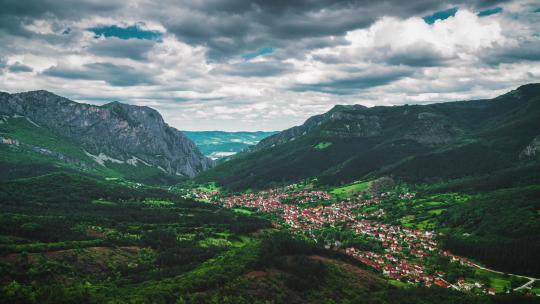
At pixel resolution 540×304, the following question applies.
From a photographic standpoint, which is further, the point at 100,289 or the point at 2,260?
the point at 2,260

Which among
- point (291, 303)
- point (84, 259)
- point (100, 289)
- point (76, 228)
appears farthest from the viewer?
point (76, 228)

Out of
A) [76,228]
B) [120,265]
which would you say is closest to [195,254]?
[120,265]

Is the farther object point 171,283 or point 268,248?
point 268,248

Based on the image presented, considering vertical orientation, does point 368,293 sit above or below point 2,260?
below

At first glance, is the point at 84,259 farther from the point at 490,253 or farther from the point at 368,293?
the point at 490,253

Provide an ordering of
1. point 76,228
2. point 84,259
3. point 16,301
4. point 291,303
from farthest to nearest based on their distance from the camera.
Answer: point 76,228
point 84,259
point 291,303
point 16,301

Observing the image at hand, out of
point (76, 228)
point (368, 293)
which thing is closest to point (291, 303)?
point (368, 293)

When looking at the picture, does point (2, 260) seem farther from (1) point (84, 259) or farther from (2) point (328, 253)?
(2) point (328, 253)

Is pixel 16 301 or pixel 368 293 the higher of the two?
pixel 16 301

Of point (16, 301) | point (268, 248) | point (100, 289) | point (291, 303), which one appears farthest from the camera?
point (268, 248)
